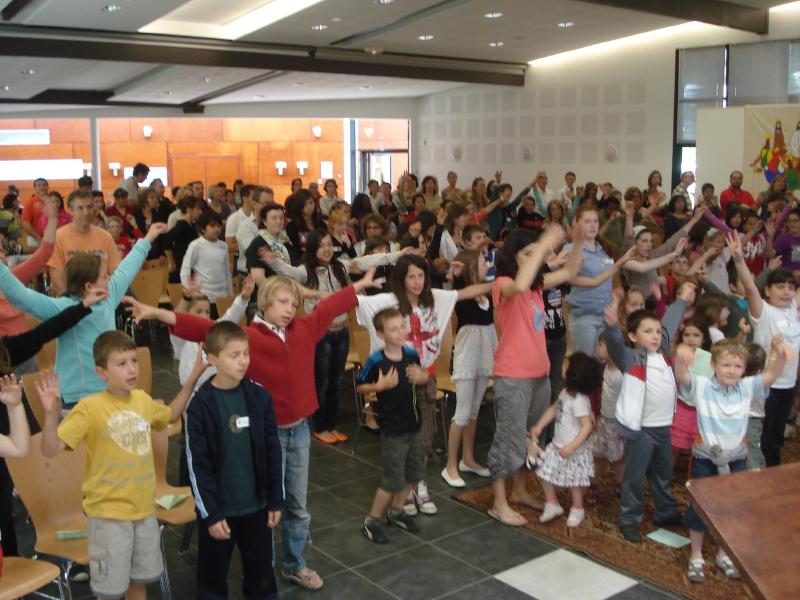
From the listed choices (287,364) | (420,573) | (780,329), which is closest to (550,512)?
(420,573)

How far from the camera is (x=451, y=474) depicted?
17.7ft

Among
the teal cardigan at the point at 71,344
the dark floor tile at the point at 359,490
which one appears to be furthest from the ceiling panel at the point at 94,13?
the teal cardigan at the point at 71,344

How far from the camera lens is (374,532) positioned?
4.59 m

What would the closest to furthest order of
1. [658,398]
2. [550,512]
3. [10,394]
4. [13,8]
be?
[10,394] < [658,398] < [550,512] < [13,8]

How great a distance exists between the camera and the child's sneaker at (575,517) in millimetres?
4750

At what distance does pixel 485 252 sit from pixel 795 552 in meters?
4.31

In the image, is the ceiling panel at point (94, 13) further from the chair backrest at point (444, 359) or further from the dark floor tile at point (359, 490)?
the dark floor tile at point (359, 490)

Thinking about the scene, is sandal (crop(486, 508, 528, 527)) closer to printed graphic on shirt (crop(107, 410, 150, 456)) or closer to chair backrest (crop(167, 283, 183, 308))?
printed graphic on shirt (crop(107, 410, 150, 456))

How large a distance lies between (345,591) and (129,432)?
4.45 ft

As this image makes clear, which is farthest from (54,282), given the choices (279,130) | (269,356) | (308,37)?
(279,130)

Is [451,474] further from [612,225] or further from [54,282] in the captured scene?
[612,225]

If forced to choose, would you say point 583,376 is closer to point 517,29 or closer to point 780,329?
point 780,329

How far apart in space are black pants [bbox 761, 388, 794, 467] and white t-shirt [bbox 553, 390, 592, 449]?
1229 millimetres

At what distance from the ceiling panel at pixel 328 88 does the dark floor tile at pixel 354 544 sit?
11.9 m
